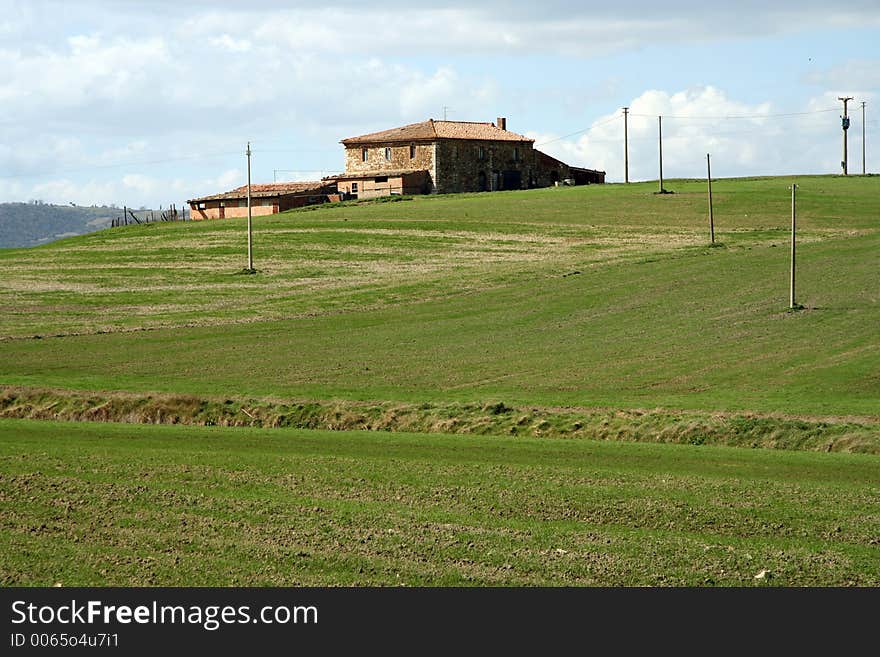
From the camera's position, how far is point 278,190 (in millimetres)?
127250

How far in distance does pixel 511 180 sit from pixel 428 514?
377 feet

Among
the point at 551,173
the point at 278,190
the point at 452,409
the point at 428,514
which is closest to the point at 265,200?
the point at 278,190

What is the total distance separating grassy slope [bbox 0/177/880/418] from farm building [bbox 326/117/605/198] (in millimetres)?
27354

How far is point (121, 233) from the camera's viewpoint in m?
98.0

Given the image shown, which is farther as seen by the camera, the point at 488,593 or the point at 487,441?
the point at 487,441

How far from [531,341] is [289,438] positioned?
2090cm

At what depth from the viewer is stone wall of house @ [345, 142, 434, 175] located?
407 feet

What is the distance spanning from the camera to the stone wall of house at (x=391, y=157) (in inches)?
4887

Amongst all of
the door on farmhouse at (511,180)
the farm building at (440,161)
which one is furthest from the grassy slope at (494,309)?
the door on farmhouse at (511,180)

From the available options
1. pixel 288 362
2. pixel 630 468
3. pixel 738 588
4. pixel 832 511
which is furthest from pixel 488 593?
pixel 288 362

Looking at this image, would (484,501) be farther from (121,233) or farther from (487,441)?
(121,233)

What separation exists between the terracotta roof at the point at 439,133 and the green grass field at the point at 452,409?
46.8 m

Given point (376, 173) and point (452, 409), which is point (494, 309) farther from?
point (376, 173)

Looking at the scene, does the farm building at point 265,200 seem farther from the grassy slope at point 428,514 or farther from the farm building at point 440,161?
the grassy slope at point 428,514
